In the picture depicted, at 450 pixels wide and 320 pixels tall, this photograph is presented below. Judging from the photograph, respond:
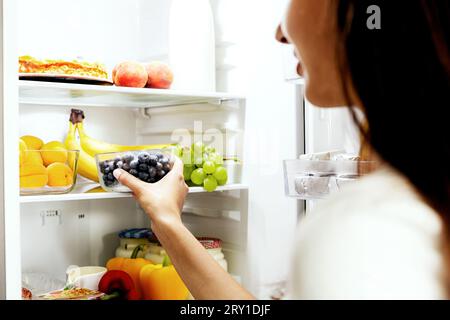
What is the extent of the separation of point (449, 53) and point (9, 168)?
0.97 m

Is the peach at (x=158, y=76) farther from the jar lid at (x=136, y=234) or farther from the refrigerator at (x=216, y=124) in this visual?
the jar lid at (x=136, y=234)

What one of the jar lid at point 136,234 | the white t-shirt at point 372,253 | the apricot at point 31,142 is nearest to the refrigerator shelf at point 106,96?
the apricot at point 31,142

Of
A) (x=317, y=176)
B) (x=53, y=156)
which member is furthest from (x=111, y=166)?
(x=317, y=176)

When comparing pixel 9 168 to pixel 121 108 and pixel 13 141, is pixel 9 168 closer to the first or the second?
pixel 13 141

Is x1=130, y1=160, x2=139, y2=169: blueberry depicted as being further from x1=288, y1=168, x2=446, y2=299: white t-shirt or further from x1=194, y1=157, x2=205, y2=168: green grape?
x1=288, y1=168, x2=446, y2=299: white t-shirt

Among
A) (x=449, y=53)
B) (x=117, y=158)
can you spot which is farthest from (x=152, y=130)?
(x=449, y=53)

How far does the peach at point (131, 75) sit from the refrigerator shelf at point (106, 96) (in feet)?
0.09

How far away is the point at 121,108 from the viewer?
1891 mm

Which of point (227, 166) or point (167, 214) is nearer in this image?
point (167, 214)

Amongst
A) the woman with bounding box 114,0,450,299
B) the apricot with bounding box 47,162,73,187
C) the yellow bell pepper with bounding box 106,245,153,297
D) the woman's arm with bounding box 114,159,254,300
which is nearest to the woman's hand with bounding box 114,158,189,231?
the woman's arm with bounding box 114,159,254,300

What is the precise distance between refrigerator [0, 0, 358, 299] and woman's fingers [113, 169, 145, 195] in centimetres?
14

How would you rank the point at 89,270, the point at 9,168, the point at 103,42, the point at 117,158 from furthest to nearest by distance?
the point at 103,42 → the point at 89,270 → the point at 117,158 → the point at 9,168

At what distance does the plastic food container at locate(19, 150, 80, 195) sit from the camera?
4.31ft

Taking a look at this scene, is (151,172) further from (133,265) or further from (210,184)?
(133,265)
